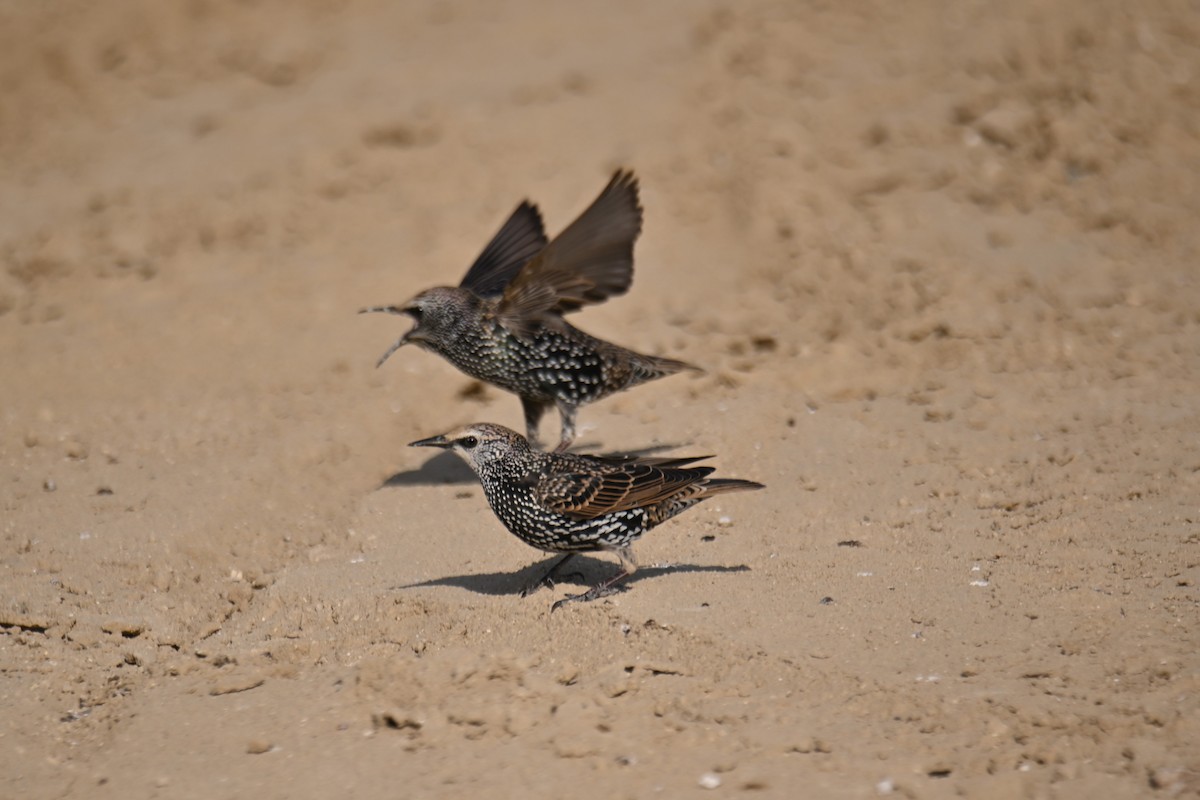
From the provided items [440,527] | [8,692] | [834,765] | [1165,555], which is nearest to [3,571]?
[8,692]

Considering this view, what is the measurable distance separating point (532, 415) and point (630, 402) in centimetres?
86

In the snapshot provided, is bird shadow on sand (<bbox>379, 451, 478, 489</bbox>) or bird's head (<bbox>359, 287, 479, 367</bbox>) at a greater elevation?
bird's head (<bbox>359, 287, 479, 367</bbox>)

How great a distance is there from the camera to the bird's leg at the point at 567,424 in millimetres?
7961

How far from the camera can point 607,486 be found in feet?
20.3

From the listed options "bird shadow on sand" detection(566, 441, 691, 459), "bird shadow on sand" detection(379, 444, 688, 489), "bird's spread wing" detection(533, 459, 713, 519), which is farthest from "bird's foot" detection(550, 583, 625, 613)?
"bird shadow on sand" detection(566, 441, 691, 459)

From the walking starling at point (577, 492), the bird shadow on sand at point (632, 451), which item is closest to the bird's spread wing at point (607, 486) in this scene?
the walking starling at point (577, 492)

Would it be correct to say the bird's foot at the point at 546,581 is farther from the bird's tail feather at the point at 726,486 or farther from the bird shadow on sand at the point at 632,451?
the bird shadow on sand at the point at 632,451

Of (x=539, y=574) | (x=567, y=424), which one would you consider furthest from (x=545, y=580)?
(x=567, y=424)

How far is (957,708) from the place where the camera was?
16.8ft

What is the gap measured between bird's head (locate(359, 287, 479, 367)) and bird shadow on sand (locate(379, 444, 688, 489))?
2.14 feet

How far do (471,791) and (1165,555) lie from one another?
327 cm

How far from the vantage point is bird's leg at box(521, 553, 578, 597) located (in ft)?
20.9

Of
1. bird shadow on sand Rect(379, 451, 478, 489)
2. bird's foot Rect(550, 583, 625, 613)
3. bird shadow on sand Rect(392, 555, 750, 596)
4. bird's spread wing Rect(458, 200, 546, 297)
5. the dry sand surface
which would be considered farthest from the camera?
bird's spread wing Rect(458, 200, 546, 297)

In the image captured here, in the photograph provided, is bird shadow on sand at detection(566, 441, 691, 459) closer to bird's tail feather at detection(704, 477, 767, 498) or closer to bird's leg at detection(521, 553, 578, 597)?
bird's leg at detection(521, 553, 578, 597)
